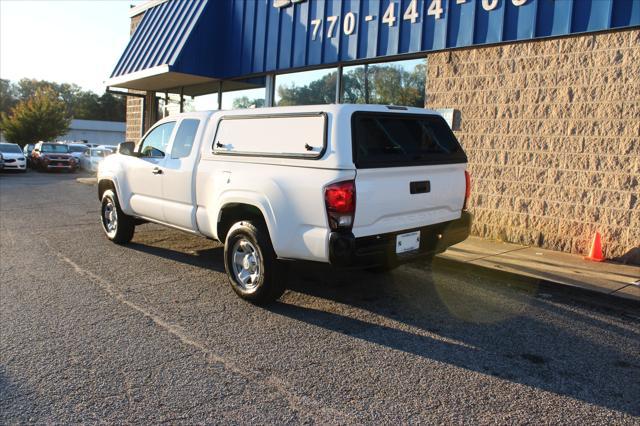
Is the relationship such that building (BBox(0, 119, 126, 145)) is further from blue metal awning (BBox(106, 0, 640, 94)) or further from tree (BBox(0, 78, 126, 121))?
blue metal awning (BBox(106, 0, 640, 94))

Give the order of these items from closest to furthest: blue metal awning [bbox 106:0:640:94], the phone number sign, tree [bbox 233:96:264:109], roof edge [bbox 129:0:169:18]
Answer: the phone number sign < blue metal awning [bbox 106:0:640:94] < tree [bbox 233:96:264:109] < roof edge [bbox 129:0:169:18]

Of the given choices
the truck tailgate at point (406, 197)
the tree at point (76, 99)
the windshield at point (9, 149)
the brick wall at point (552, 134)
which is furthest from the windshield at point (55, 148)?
the tree at point (76, 99)

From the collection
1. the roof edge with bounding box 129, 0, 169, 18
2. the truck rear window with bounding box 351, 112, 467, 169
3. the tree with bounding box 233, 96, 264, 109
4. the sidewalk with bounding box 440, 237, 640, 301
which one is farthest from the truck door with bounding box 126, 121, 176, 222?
the roof edge with bounding box 129, 0, 169, 18

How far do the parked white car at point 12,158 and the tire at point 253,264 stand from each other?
23410 mm

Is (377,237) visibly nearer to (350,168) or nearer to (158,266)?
(350,168)

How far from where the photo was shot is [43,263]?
267 inches

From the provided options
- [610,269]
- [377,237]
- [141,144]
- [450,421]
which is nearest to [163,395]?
[450,421]

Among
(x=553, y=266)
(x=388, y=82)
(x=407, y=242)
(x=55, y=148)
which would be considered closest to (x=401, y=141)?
(x=407, y=242)

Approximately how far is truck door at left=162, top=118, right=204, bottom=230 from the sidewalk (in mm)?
3334

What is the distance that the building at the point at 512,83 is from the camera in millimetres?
7082

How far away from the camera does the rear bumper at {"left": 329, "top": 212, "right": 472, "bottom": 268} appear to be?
177 inches

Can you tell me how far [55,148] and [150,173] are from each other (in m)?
23.7

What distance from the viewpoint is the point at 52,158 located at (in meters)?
26.2

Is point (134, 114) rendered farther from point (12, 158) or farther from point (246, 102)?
point (12, 158)
